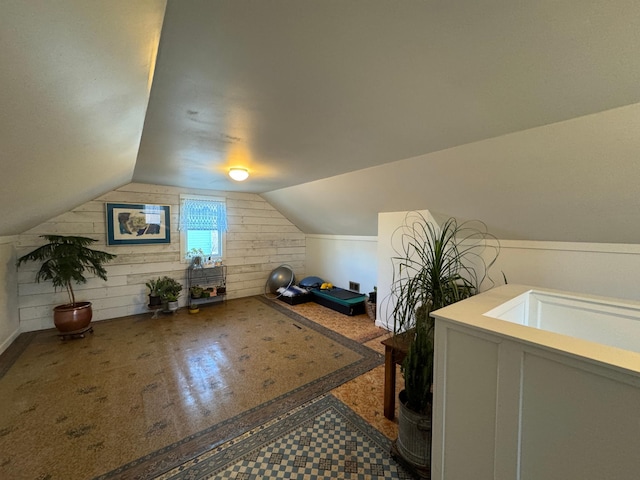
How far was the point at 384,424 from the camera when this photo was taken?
1855 millimetres

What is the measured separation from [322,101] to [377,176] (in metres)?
1.48

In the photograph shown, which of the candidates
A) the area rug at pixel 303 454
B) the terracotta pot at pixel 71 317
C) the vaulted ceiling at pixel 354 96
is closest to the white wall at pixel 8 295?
the terracotta pot at pixel 71 317

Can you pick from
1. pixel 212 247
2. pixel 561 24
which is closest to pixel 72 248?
pixel 212 247

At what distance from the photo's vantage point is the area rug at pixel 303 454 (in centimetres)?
148

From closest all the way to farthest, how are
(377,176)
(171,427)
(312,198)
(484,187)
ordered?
(171,427) < (484,187) < (377,176) < (312,198)

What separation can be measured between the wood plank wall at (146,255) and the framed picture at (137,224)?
0.28 ft

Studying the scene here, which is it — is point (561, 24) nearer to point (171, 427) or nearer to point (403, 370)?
point (403, 370)

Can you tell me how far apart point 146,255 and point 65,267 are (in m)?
1.12

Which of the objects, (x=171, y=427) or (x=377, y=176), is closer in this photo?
(x=171, y=427)

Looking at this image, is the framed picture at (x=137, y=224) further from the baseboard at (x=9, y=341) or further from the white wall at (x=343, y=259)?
the white wall at (x=343, y=259)

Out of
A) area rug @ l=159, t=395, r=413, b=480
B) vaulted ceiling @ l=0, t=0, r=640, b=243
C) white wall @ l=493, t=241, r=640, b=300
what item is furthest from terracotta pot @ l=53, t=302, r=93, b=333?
→ white wall @ l=493, t=241, r=640, b=300

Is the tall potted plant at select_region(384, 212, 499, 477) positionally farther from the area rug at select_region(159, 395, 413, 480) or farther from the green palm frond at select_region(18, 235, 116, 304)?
the green palm frond at select_region(18, 235, 116, 304)

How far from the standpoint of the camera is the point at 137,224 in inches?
159

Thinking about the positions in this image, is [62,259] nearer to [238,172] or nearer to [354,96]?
[238,172]
